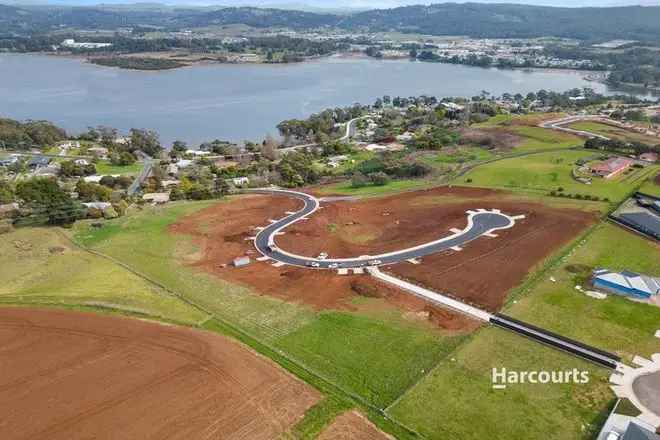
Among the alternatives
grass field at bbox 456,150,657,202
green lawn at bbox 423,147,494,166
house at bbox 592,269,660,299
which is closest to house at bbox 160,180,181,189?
A: green lawn at bbox 423,147,494,166

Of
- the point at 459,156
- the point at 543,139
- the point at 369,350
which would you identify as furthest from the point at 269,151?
the point at 369,350

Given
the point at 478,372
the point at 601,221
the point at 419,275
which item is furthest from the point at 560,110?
the point at 478,372

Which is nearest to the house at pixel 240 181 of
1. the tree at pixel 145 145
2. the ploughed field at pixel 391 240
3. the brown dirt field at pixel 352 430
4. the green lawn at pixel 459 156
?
the ploughed field at pixel 391 240

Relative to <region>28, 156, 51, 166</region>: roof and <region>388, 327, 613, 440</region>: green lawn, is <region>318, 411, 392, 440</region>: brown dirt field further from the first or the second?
<region>28, 156, 51, 166</region>: roof

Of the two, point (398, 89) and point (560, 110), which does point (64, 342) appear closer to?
point (560, 110)

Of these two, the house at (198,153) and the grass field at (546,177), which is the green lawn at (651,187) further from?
the house at (198,153)
